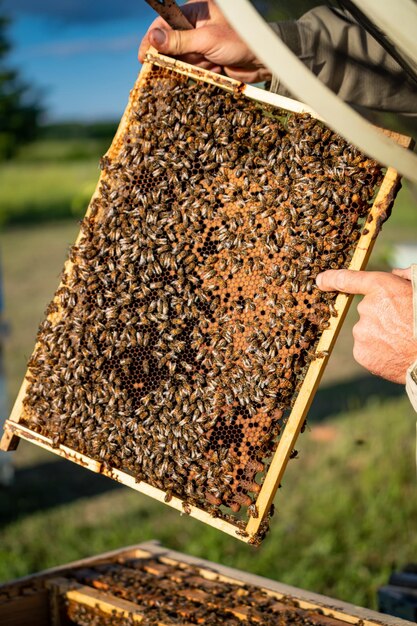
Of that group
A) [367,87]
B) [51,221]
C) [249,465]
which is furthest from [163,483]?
[51,221]

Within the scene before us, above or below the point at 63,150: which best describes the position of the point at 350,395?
below

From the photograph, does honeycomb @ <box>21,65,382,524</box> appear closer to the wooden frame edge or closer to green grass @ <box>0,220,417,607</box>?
the wooden frame edge

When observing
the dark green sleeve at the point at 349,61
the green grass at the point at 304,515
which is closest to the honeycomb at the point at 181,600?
the green grass at the point at 304,515

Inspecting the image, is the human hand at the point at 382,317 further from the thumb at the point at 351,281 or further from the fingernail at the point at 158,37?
the fingernail at the point at 158,37

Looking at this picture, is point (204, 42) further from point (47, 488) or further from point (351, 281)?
point (47, 488)

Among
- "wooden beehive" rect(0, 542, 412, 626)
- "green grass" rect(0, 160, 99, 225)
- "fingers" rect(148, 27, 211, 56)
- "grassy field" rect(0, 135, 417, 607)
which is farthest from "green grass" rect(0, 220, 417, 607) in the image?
"green grass" rect(0, 160, 99, 225)

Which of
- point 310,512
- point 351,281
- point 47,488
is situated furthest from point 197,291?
point 47,488
